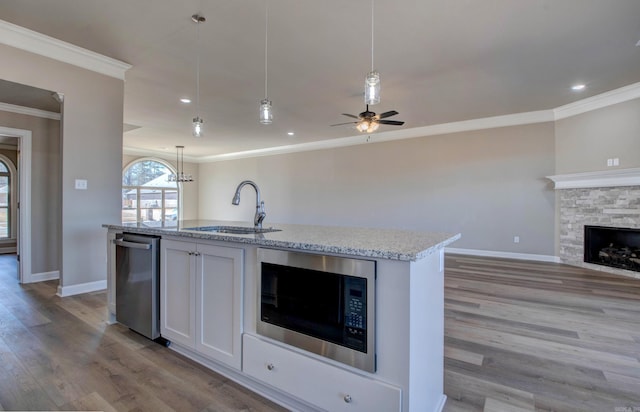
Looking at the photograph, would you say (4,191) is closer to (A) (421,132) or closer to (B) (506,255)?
(A) (421,132)

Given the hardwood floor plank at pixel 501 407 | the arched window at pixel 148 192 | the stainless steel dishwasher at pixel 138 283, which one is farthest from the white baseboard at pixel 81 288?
the arched window at pixel 148 192

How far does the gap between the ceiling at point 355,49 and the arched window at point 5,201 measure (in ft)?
12.8

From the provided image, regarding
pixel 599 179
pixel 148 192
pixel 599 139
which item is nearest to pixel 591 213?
pixel 599 179

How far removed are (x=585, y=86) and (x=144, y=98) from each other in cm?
660

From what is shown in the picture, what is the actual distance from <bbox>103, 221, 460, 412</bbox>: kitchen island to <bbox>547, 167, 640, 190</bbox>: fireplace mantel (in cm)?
469

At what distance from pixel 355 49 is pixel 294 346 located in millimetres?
3035

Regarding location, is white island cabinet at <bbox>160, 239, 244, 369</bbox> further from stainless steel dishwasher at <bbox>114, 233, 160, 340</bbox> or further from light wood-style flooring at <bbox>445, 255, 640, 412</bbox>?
light wood-style flooring at <bbox>445, 255, 640, 412</bbox>

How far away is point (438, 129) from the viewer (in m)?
6.53

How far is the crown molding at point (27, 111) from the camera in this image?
161 inches

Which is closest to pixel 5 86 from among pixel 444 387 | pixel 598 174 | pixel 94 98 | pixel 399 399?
pixel 94 98

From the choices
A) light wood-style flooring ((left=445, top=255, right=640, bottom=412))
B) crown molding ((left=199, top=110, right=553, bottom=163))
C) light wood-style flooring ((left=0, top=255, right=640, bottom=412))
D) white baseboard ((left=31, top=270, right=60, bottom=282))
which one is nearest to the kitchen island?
light wood-style flooring ((left=0, top=255, right=640, bottom=412))

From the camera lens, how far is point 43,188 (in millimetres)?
4367

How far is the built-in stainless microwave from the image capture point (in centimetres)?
131

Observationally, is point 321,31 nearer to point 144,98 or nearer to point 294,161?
point 144,98
